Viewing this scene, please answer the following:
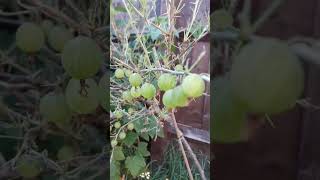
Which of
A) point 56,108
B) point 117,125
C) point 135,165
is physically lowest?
point 135,165

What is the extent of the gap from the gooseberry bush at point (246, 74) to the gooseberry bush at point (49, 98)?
0.48 ft

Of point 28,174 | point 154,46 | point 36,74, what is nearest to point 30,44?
point 36,74

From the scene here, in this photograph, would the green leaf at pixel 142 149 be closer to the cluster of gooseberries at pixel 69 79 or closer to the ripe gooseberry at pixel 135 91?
the ripe gooseberry at pixel 135 91

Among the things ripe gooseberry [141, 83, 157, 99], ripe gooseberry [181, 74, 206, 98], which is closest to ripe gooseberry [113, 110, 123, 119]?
ripe gooseberry [141, 83, 157, 99]

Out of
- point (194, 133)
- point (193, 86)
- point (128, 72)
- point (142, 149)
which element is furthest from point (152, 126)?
point (193, 86)

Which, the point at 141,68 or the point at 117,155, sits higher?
the point at 141,68

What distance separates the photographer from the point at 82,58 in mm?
384

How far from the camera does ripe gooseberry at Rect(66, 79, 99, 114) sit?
0.42m

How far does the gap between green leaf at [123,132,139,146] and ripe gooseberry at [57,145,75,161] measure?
2.56 ft

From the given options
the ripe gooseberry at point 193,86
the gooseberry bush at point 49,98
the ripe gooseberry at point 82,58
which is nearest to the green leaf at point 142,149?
the ripe gooseberry at point 193,86

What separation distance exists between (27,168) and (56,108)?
98 mm

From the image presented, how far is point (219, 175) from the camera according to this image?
1.24 ft

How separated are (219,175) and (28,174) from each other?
24cm

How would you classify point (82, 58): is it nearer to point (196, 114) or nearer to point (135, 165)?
point (196, 114)
